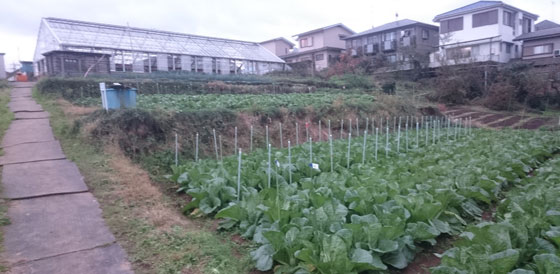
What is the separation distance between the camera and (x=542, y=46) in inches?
969

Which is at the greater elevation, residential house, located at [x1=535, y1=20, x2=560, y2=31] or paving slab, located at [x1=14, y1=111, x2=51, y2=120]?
residential house, located at [x1=535, y1=20, x2=560, y2=31]

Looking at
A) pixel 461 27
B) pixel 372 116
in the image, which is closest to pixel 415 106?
pixel 372 116

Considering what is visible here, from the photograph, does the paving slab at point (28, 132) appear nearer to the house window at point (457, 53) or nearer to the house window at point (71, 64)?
the house window at point (71, 64)

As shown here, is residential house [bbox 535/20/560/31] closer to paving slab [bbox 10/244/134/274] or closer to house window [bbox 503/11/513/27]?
house window [bbox 503/11/513/27]

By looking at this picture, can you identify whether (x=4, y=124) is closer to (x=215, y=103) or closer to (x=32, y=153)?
(x=32, y=153)

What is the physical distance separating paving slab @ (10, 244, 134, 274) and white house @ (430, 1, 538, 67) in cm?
2505

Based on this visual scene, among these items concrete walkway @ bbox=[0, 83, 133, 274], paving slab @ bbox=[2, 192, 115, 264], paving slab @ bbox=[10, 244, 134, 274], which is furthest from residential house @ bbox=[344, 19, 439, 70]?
paving slab @ bbox=[10, 244, 134, 274]

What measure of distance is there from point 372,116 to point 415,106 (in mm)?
4090

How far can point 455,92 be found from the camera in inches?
917

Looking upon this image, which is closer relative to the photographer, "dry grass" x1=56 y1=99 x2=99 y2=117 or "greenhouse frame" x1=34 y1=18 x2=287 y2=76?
"dry grass" x1=56 y1=99 x2=99 y2=117

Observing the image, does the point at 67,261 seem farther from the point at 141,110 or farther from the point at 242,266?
the point at 141,110

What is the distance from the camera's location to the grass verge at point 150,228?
3.39 metres

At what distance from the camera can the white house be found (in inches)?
976

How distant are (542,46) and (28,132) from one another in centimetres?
2919
